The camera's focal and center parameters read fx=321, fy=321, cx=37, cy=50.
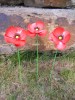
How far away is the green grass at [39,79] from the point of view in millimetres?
2230

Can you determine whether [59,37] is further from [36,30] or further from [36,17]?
[36,17]

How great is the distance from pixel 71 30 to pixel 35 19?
0.29 meters

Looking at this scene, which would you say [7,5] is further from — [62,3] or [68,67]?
[68,67]

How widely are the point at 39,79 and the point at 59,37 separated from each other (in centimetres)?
44

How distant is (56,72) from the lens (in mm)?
2428

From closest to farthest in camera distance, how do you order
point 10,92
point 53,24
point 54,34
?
point 54,34
point 10,92
point 53,24

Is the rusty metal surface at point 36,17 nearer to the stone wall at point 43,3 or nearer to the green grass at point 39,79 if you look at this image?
the stone wall at point 43,3

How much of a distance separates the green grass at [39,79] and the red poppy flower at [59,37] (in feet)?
1.32

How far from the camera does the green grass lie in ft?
7.32

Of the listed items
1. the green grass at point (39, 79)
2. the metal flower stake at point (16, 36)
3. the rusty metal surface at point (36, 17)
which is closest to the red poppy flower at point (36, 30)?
the metal flower stake at point (16, 36)

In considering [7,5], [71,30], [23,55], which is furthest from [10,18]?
[71,30]

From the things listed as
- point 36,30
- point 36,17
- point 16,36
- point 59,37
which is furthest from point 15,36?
point 36,17

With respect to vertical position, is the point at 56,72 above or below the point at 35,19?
below

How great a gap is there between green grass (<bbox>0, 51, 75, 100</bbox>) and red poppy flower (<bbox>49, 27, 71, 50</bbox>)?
0.40 m
